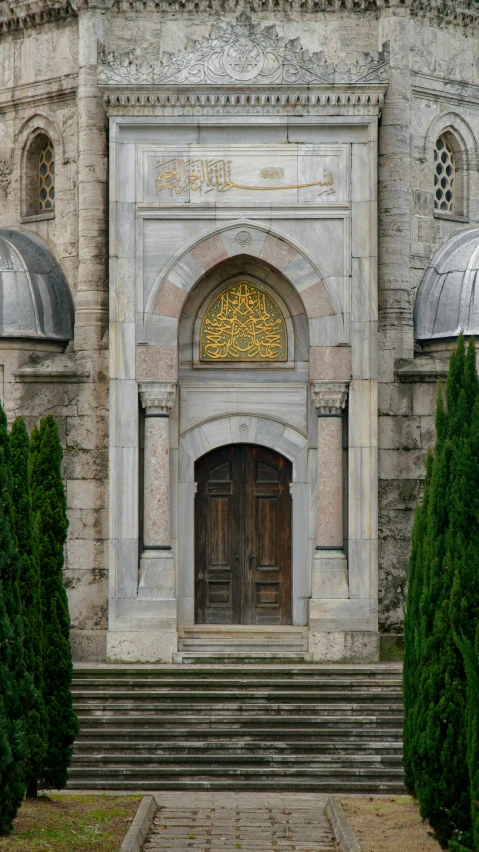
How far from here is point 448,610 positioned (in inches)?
480

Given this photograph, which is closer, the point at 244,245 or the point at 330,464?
the point at 330,464

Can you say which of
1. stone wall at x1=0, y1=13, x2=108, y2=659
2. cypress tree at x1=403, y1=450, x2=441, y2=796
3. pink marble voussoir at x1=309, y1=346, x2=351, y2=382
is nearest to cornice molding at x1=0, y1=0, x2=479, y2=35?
stone wall at x1=0, y1=13, x2=108, y2=659

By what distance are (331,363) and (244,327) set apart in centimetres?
157

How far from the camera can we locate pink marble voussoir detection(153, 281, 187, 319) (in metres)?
19.0

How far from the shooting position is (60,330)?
20016 mm

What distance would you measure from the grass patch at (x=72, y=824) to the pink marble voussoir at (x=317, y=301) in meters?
7.67

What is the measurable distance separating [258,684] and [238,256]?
6.09m

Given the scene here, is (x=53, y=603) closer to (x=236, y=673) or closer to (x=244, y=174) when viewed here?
(x=236, y=673)

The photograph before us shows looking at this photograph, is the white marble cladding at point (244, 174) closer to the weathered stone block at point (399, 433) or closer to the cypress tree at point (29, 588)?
the weathered stone block at point (399, 433)

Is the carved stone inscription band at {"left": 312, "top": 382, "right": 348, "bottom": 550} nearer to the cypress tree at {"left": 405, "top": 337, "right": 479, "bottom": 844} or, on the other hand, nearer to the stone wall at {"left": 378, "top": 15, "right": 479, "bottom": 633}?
the stone wall at {"left": 378, "top": 15, "right": 479, "bottom": 633}

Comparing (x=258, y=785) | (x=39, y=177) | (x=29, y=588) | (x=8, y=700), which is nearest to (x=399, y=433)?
(x=258, y=785)

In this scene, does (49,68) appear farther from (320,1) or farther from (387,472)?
(387,472)

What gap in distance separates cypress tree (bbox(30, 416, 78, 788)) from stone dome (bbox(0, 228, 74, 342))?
15.0ft

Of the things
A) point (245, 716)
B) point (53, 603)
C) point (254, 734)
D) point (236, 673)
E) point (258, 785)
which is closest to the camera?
point (53, 603)
